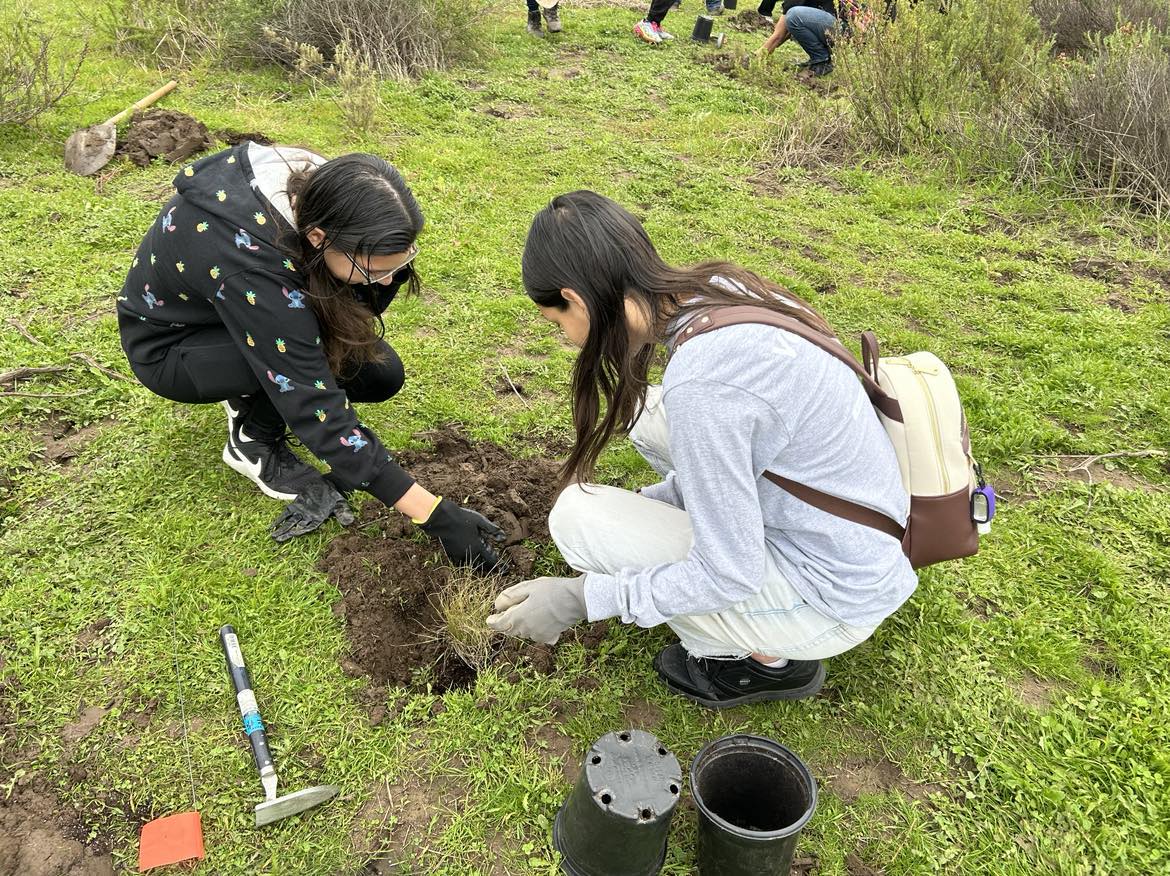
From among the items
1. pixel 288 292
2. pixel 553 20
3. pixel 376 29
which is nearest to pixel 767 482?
pixel 288 292

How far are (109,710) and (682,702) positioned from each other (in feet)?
5.62

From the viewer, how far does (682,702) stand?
2.41 m

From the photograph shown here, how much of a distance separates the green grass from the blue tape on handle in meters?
0.06

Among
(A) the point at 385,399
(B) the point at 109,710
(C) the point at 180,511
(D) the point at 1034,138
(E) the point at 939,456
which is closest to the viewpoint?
(E) the point at 939,456

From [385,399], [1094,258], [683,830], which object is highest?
[1094,258]

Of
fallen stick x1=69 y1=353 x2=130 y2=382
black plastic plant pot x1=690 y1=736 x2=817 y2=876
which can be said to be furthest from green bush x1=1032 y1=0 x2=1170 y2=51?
fallen stick x1=69 y1=353 x2=130 y2=382

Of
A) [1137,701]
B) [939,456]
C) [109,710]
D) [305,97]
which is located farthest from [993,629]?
[305,97]

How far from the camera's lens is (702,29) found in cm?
904

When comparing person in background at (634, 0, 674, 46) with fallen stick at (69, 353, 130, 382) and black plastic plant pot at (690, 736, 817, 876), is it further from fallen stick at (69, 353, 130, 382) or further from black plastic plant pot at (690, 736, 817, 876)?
black plastic plant pot at (690, 736, 817, 876)

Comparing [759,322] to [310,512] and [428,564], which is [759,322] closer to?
[428,564]

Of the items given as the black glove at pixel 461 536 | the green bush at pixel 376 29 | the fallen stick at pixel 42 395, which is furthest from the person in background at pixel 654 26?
the black glove at pixel 461 536

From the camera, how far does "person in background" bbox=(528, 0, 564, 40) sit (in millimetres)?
8641

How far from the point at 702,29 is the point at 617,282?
28.2 feet

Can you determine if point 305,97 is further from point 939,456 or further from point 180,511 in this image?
point 939,456
